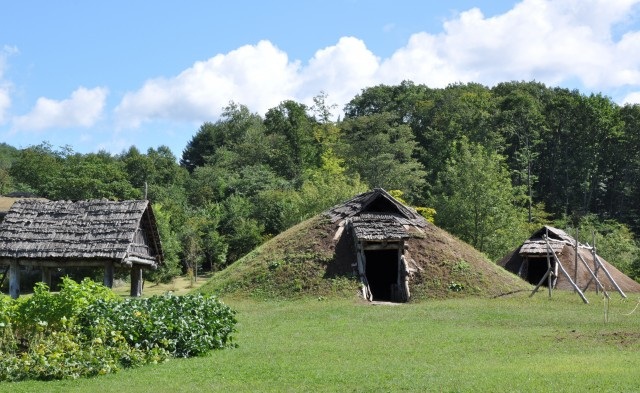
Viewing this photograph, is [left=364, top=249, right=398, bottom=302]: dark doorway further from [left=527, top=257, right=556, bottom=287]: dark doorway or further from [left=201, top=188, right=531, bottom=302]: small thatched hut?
[left=527, top=257, right=556, bottom=287]: dark doorway

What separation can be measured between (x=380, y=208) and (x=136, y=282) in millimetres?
10486

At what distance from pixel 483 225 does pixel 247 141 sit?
41916 millimetres

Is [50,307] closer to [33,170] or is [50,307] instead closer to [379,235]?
[379,235]

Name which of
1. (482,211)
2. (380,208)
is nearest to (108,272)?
(380,208)

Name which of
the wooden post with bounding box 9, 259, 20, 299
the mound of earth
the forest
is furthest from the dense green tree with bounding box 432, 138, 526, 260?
the wooden post with bounding box 9, 259, 20, 299

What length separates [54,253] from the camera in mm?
26906

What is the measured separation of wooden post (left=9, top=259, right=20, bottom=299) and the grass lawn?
8.32 meters

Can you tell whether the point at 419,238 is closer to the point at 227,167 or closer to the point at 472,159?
the point at 472,159

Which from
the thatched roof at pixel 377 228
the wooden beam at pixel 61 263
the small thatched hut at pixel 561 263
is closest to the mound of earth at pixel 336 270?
the thatched roof at pixel 377 228

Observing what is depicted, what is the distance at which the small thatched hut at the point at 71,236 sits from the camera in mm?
26984

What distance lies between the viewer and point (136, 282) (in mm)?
29188

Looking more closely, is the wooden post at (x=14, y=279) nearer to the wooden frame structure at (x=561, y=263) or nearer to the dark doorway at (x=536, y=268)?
the wooden frame structure at (x=561, y=263)

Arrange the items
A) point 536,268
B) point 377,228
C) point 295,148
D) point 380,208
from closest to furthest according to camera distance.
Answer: point 377,228
point 380,208
point 536,268
point 295,148

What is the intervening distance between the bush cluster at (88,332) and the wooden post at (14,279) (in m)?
12.8
